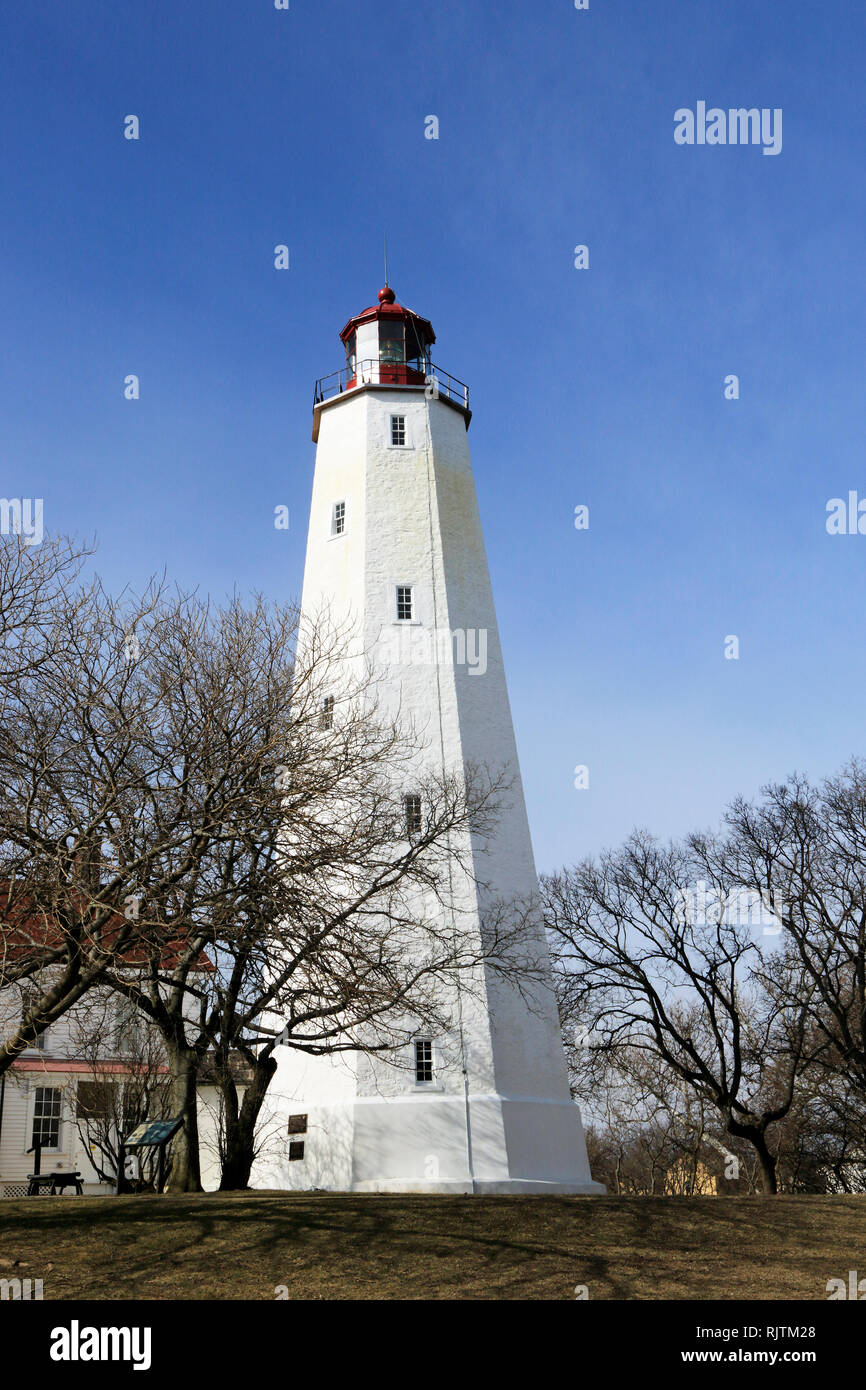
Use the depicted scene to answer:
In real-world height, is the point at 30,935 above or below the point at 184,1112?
above

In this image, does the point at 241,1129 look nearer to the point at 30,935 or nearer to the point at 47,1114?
the point at 30,935

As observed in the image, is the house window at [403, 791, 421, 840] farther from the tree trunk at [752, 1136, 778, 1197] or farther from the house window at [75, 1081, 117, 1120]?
the house window at [75, 1081, 117, 1120]

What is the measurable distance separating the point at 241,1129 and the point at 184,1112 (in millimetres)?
1477

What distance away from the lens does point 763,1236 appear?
18.6 metres

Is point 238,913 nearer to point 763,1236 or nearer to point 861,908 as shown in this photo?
point 763,1236

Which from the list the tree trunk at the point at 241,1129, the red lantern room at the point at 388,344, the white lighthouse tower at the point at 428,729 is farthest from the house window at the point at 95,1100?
the red lantern room at the point at 388,344

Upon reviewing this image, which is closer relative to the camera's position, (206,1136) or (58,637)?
(58,637)

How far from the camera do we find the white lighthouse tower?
24875mm

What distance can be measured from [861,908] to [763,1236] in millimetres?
17449

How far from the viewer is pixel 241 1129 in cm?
2280

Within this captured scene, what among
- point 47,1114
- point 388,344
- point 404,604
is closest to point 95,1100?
point 47,1114
